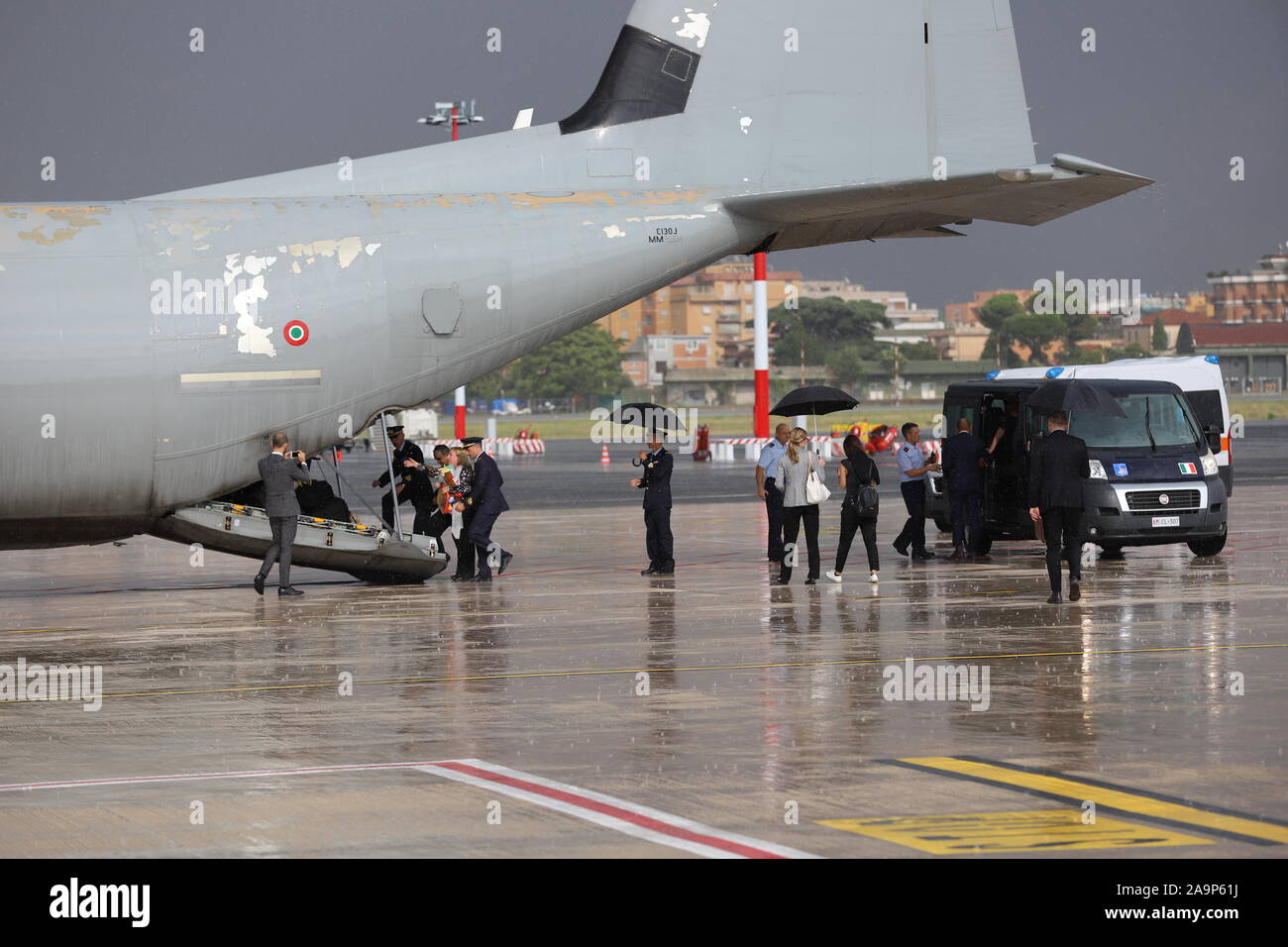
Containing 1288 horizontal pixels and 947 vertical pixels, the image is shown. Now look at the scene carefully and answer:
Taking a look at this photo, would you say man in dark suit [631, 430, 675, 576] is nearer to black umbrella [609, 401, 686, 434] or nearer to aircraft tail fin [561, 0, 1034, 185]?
black umbrella [609, 401, 686, 434]

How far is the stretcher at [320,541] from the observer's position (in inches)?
749

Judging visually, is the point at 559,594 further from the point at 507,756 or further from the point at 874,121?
the point at 507,756

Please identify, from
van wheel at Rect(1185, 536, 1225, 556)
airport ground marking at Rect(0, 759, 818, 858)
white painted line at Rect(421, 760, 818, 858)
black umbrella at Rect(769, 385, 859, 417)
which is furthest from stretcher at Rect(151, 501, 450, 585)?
van wheel at Rect(1185, 536, 1225, 556)

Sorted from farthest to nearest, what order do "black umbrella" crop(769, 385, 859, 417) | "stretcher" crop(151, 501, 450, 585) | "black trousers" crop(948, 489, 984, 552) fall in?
"black umbrella" crop(769, 385, 859, 417)
"black trousers" crop(948, 489, 984, 552)
"stretcher" crop(151, 501, 450, 585)

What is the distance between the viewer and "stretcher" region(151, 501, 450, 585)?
1903 centimetres

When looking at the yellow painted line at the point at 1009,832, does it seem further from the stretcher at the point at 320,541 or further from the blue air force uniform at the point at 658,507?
the blue air force uniform at the point at 658,507

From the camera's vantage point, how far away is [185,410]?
1800 centimetres

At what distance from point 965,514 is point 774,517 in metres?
2.94

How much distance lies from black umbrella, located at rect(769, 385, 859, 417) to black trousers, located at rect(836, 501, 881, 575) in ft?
11.5

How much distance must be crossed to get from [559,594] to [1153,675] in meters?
8.53

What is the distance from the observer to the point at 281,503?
18734 mm

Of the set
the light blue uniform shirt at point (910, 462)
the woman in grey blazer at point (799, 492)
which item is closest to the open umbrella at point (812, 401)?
the light blue uniform shirt at point (910, 462)

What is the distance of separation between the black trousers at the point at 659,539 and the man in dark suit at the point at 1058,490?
5.56 meters
